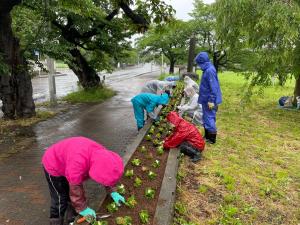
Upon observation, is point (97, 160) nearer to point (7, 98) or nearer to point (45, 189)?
point (45, 189)

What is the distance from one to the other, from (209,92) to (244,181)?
218cm

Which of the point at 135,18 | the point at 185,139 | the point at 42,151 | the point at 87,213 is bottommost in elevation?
the point at 42,151

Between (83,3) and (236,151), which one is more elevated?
(83,3)

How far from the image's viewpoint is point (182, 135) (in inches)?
236

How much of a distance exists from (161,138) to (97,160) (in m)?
4.11

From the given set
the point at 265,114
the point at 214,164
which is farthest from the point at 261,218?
the point at 265,114

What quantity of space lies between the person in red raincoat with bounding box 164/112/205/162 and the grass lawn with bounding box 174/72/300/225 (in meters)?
0.25

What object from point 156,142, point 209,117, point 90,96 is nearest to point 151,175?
point 156,142

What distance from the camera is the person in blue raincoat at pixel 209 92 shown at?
676 centimetres

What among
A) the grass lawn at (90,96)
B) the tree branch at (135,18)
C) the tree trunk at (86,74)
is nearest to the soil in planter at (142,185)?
Answer: the tree branch at (135,18)

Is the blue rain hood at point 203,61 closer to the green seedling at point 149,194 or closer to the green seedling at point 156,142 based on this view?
the green seedling at point 156,142

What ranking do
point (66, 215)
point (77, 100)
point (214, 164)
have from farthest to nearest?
point (77, 100) → point (214, 164) → point (66, 215)

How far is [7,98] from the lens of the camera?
10.1 metres

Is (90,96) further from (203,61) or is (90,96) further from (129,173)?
(129,173)
